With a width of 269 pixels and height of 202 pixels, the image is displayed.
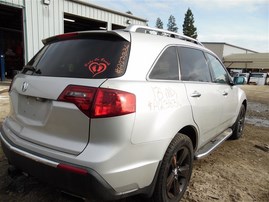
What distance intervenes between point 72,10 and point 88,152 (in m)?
11.9

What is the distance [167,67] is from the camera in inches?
106

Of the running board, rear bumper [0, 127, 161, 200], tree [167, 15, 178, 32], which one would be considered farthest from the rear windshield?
tree [167, 15, 178, 32]

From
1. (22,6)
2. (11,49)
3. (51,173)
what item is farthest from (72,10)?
(51,173)

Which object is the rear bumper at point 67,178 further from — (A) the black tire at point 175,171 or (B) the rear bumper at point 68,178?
(A) the black tire at point 175,171

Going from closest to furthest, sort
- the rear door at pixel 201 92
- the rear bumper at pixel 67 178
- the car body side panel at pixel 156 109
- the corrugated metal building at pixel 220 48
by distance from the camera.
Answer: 1. the rear bumper at pixel 67 178
2. the car body side panel at pixel 156 109
3. the rear door at pixel 201 92
4. the corrugated metal building at pixel 220 48

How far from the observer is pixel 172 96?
2.51 metres

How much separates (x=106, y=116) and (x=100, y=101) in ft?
0.40

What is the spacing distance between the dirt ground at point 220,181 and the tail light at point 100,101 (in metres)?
0.77

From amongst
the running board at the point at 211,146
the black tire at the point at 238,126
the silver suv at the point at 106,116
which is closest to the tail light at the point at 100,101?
the silver suv at the point at 106,116

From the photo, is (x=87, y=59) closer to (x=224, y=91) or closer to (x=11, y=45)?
(x=224, y=91)

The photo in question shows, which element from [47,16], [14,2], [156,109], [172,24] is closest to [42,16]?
[47,16]

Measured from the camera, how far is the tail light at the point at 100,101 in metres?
Answer: 1.98

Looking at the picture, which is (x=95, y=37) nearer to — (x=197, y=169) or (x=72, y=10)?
(x=197, y=169)

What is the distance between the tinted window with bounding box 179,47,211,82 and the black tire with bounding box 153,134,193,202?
759mm
